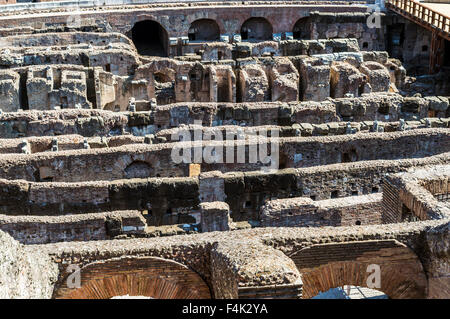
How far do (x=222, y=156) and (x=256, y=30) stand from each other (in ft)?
68.6

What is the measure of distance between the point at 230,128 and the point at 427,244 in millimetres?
8396

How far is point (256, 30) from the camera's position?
3591cm

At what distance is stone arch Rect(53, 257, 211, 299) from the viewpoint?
32.3ft

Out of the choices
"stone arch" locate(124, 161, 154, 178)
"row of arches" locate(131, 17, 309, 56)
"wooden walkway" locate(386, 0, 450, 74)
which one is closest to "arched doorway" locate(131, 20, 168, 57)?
"row of arches" locate(131, 17, 309, 56)

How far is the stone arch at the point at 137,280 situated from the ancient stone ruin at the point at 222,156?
0.9 inches

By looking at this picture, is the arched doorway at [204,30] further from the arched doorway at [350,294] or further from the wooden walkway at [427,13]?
the arched doorway at [350,294]

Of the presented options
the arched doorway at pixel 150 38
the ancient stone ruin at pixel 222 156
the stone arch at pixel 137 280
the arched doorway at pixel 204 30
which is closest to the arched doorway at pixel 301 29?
the ancient stone ruin at pixel 222 156

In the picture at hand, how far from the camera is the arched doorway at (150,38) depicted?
3466 cm

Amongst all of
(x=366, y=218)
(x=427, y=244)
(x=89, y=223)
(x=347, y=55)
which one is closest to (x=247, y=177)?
(x=366, y=218)

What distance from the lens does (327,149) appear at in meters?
16.6

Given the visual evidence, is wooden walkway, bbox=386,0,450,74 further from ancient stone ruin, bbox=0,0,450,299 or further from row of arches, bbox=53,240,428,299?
row of arches, bbox=53,240,428,299

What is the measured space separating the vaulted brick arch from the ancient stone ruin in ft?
0.07

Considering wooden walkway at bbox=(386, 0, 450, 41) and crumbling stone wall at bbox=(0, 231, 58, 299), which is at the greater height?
wooden walkway at bbox=(386, 0, 450, 41)
